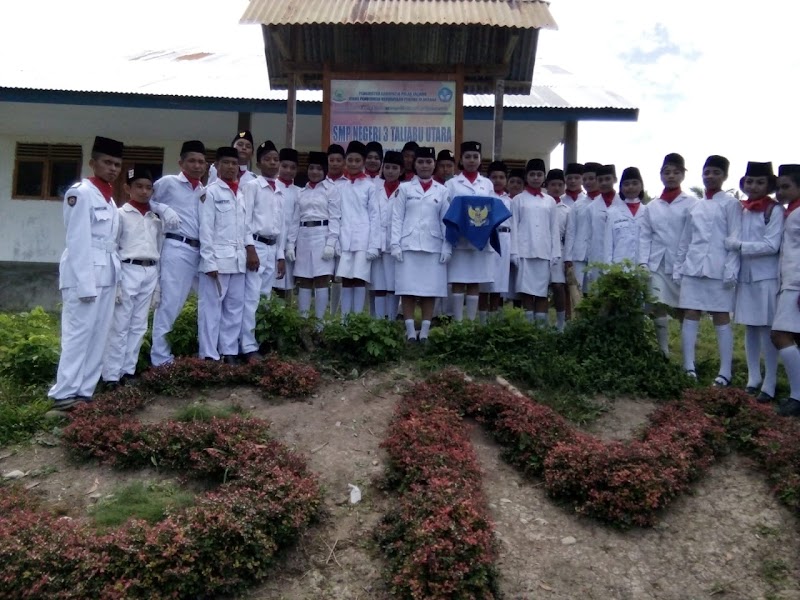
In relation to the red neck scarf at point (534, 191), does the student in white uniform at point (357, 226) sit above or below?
below

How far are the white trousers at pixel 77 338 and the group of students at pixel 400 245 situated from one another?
0.03 feet

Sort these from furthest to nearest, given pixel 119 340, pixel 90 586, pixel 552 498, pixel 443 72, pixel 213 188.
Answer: pixel 443 72, pixel 213 188, pixel 119 340, pixel 552 498, pixel 90 586

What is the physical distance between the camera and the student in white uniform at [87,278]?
5156 mm

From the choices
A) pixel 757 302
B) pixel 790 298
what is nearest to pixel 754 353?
pixel 757 302

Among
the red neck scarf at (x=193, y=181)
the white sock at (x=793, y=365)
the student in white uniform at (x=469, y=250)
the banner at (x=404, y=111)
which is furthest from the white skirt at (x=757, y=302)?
the red neck scarf at (x=193, y=181)

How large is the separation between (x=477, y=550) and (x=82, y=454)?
273 centimetres

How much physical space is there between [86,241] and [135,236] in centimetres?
50

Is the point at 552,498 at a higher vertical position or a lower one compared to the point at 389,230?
lower

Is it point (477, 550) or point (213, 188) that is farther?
point (213, 188)

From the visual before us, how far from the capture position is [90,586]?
3379 millimetres

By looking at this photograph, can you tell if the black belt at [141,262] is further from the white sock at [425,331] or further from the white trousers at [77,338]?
the white sock at [425,331]

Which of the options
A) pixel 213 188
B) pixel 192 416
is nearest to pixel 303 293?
pixel 213 188

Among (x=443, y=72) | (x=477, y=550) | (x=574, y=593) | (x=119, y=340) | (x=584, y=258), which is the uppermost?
(x=443, y=72)

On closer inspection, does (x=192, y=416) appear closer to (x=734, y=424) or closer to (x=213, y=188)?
(x=213, y=188)
